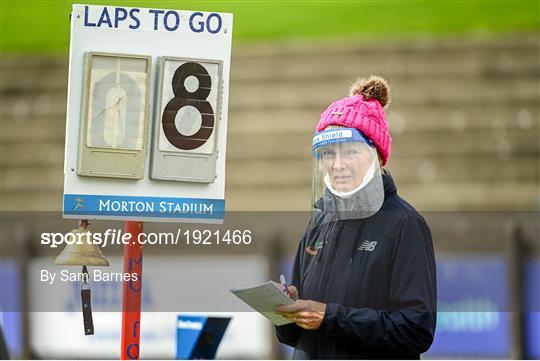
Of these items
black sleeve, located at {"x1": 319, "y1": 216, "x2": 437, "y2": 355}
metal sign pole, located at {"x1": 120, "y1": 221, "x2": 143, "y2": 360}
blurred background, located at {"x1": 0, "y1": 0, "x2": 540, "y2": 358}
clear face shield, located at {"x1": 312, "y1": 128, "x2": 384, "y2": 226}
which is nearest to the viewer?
black sleeve, located at {"x1": 319, "y1": 216, "x2": 437, "y2": 355}

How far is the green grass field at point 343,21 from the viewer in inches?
281

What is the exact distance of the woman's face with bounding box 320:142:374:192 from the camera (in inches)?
89.8

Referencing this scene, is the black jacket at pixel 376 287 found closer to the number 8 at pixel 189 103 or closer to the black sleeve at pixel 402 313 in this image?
the black sleeve at pixel 402 313

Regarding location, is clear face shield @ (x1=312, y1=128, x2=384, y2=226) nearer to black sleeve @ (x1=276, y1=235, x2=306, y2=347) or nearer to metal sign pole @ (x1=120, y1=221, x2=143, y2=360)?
black sleeve @ (x1=276, y1=235, x2=306, y2=347)

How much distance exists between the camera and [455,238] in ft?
20.5

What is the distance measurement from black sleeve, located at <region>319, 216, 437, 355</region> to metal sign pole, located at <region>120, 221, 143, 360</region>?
67cm

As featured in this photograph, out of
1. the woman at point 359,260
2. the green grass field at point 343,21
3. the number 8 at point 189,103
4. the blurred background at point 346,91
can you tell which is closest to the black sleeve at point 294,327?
the woman at point 359,260

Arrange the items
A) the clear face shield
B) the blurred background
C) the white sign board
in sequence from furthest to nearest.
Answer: the blurred background < the white sign board < the clear face shield

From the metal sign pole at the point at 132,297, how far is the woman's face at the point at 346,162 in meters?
0.61

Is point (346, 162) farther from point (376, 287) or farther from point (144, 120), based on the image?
point (144, 120)

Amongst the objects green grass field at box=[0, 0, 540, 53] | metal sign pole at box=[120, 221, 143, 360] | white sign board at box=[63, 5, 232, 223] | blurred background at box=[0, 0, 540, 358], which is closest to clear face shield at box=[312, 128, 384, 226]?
white sign board at box=[63, 5, 232, 223]

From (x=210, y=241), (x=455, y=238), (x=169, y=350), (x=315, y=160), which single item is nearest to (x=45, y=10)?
(x=169, y=350)

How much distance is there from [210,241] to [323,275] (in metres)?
0.82

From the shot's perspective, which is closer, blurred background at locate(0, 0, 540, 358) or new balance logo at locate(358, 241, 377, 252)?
new balance logo at locate(358, 241, 377, 252)
